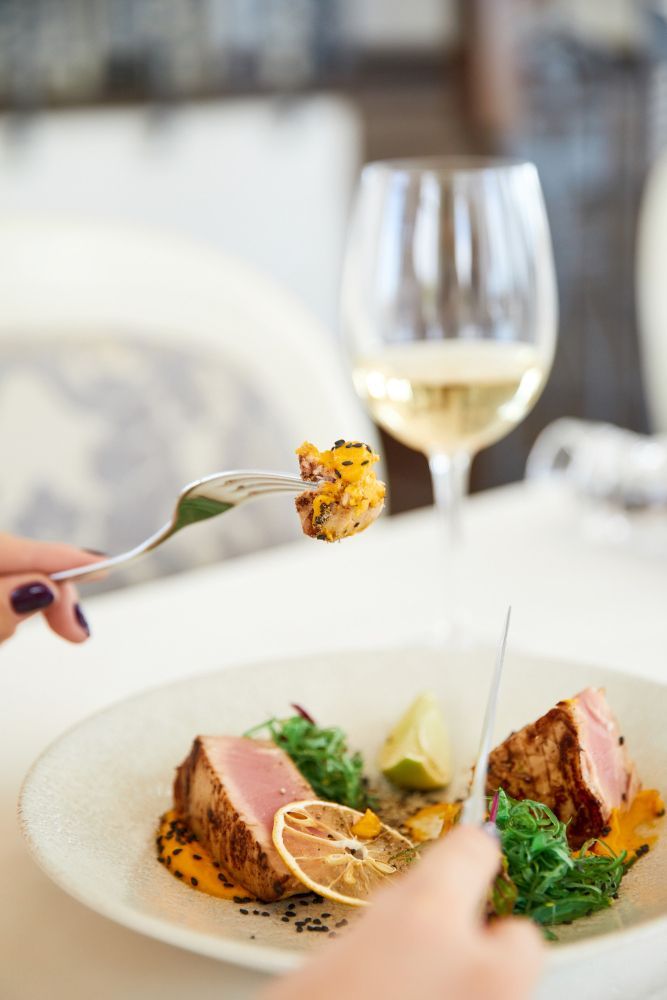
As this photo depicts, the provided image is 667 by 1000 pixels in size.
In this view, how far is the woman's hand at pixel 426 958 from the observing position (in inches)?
13.6

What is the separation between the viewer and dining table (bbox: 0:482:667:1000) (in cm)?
100

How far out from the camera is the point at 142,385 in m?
1.82

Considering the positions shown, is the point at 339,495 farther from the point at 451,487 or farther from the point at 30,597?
the point at 451,487

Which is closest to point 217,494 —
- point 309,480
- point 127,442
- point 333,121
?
point 309,480

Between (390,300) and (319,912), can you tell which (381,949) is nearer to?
(319,912)

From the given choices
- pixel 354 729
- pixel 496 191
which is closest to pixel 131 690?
pixel 354 729

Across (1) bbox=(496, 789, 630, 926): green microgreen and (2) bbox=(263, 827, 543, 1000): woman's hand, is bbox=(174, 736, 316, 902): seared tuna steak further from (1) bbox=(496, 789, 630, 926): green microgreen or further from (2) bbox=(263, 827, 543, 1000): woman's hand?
(2) bbox=(263, 827, 543, 1000): woman's hand

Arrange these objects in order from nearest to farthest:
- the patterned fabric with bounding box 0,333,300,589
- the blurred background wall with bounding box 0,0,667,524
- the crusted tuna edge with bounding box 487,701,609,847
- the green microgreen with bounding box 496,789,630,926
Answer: the green microgreen with bounding box 496,789,630,926 < the crusted tuna edge with bounding box 487,701,609,847 < the patterned fabric with bounding box 0,333,300,589 < the blurred background wall with bounding box 0,0,667,524

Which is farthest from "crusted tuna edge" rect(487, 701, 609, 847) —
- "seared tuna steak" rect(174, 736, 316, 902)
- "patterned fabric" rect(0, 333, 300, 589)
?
"patterned fabric" rect(0, 333, 300, 589)

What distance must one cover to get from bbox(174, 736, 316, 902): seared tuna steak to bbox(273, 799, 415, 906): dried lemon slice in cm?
1

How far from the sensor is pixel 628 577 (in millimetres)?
1323

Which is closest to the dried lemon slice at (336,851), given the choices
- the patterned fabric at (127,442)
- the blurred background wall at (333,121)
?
the patterned fabric at (127,442)

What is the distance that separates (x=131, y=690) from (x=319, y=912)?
459 mm

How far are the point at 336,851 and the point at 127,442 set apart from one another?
1.21m
